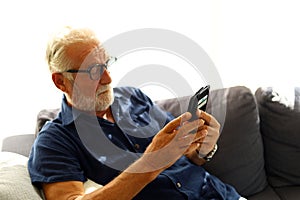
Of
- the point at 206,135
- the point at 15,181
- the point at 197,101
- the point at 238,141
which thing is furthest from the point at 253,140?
the point at 15,181

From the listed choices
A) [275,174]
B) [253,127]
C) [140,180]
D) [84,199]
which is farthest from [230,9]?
[84,199]

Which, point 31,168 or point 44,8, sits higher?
point 44,8

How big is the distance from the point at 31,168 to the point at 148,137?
1.39 ft

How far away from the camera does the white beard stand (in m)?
1.35

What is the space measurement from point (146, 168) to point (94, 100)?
32 centimetres

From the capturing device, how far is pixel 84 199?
1159 millimetres

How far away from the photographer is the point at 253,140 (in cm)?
163

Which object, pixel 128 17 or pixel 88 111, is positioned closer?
pixel 88 111

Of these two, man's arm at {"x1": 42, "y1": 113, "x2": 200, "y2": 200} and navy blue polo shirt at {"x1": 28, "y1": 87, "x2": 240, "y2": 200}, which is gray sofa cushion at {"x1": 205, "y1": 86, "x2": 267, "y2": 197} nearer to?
navy blue polo shirt at {"x1": 28, "y1": 87, "x2": 240, "y2": 200}

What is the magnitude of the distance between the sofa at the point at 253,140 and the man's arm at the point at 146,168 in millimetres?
428

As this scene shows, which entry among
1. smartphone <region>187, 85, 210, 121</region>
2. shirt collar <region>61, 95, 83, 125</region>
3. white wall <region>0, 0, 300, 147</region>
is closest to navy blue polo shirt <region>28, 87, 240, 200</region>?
shirt collar <region>61, 95, 83, 125</region>

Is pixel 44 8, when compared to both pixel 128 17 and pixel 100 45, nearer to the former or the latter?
pixel 128 17

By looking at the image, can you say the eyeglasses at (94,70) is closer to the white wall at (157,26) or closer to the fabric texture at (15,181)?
the fabric texture at (15,181)

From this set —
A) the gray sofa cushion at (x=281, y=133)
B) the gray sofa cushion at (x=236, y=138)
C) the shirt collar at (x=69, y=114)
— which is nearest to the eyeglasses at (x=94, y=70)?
the shirt collar at (x=69, y=114)
